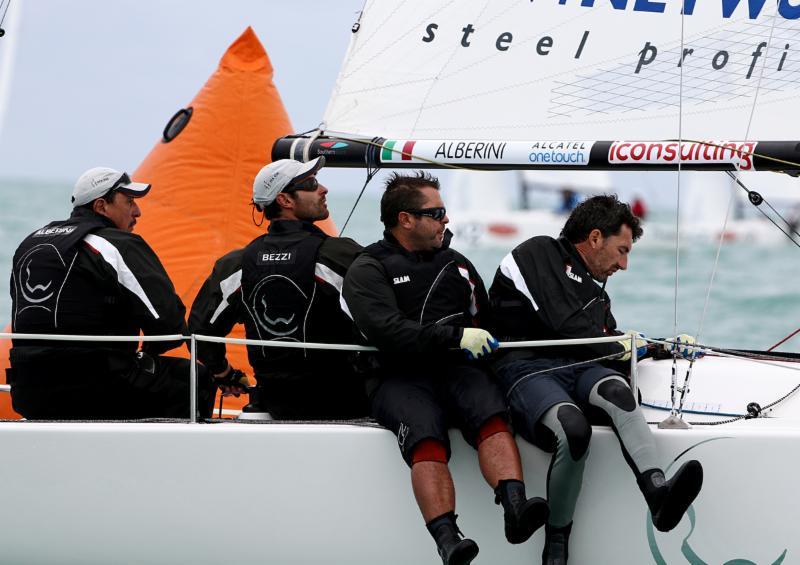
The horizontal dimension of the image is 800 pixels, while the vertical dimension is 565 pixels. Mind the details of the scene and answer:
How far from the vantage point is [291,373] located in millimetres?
3996

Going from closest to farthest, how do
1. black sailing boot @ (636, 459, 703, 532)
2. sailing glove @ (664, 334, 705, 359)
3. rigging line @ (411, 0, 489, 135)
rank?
black sailing boot @ (636, 459, 703, 532) → sailing glove @ (664, 334, 705, 359) → rigging line @ (411, 0, 489, 135)

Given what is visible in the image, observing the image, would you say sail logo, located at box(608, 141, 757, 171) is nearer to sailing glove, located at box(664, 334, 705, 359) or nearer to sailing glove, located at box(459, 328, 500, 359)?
sailing glove, located at box(664, 334, 705, 359)

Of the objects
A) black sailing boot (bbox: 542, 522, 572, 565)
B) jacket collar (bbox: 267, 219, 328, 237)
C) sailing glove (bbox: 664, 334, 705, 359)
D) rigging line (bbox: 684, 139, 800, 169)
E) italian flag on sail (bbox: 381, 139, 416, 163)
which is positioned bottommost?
black sailing boot (bbox: 542, 522, 572, 565)

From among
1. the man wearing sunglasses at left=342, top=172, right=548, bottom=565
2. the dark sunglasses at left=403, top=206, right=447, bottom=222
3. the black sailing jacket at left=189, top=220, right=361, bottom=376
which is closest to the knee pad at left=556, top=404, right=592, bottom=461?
the man wearing sunglasses at left=342, top=172, right=548, bottom=565

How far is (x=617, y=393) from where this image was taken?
3582 mm

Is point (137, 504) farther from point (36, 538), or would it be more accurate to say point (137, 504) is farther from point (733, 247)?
point (733, 247)

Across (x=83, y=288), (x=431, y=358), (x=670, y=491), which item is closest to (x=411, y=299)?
(x=431, y=358)

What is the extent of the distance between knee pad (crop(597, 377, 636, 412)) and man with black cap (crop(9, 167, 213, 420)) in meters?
1.25

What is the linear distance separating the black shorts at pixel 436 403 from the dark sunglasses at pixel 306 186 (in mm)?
663

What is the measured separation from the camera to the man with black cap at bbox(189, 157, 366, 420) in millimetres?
3938

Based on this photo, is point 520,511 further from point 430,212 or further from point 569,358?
point 430,212

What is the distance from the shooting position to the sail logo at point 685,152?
4316 mm

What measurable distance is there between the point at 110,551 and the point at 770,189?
13.7 metres

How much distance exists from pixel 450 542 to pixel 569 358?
701 millimetres
